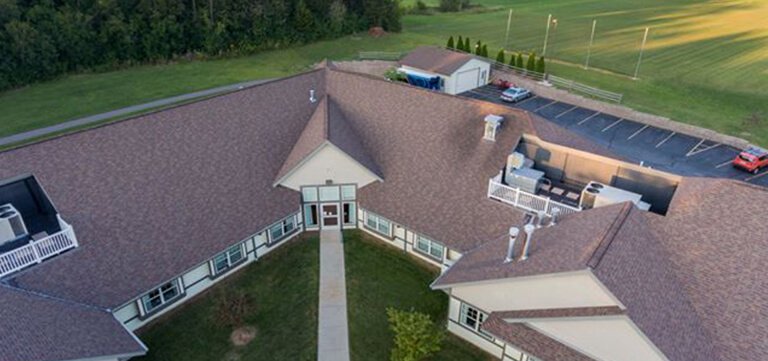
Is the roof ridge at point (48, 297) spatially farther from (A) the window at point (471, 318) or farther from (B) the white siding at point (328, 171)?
(A) the window at point (471, 318)

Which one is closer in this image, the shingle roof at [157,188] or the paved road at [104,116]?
the shingle roof at [157,188]

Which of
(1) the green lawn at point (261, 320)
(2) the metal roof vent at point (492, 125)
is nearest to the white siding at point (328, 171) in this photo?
(1) the green lawn at point (261, 320)

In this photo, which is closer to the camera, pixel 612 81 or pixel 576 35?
pixel 612 81

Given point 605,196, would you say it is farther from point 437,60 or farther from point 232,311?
point 437,60

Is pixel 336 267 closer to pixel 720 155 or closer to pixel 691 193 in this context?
pixel 691 193

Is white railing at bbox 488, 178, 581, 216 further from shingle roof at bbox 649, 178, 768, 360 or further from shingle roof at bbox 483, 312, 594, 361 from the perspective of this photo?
shingle roof at bbox 483, 312, 594, 361

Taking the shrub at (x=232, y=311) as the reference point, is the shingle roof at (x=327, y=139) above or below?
above

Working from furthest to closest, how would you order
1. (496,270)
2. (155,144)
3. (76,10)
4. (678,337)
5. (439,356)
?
1. (76,10)
2. (155,144)
3. (439,356)
4. (496,270)
5. (678,337)

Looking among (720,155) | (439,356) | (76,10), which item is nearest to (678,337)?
(439,356)
